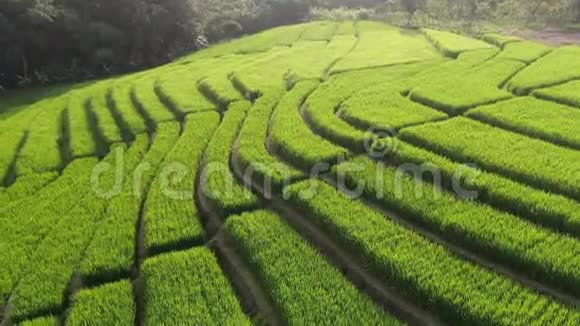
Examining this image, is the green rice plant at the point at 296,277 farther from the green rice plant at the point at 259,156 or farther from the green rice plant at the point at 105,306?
the green rice plant at the point at 105,306

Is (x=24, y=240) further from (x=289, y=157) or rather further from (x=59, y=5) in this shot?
(x=59, y=5)

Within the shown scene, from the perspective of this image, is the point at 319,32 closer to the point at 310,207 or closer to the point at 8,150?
the point at 8,150

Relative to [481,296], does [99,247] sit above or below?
below

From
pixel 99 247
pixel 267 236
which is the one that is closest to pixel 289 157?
pixel 267 236

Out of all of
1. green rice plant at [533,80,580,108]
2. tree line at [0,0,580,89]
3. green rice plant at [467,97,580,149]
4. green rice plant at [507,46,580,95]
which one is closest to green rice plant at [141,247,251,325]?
green rice plant at [467,97,580,149]

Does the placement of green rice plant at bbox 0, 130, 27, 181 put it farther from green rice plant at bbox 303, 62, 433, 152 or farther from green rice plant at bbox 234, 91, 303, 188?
green rice plant at bbox 303, 62, 433, 152

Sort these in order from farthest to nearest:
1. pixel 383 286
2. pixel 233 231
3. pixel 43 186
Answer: pixel 43 186
pixel 233 231
pixel 383 286
